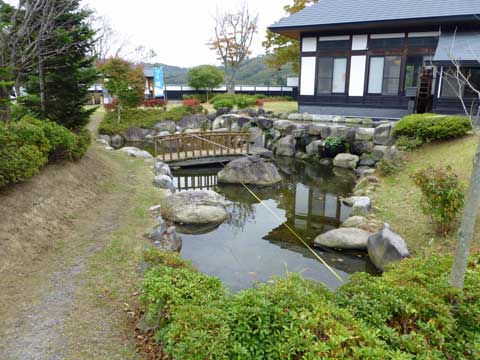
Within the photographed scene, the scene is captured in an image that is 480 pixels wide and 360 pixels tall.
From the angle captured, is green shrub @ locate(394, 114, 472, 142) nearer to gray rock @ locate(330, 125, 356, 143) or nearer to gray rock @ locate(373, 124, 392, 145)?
gray rock @ locate(373, 124, 392, 145)

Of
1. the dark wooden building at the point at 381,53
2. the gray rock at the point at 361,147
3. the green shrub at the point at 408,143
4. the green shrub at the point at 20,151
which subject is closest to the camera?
the green shrub at the point at 20,151

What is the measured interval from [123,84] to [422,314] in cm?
2067

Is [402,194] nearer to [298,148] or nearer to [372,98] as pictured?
[298,148]

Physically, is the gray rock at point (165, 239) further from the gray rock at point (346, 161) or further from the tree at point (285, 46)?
the tree at point (285, 46)

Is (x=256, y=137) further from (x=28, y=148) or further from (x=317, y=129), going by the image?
(x=28, y=148)

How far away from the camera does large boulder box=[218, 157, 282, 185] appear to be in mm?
11969

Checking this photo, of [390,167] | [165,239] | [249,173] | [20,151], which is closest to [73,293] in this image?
[165,239]

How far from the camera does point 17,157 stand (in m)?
6.23

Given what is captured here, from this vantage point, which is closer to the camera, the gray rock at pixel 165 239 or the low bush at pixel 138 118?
the gray rock at pixel 165 239

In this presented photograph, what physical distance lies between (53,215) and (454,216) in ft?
22.5

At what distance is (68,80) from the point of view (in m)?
10.3

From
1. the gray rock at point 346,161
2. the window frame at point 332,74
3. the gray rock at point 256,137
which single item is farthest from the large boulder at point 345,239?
the window frame at point 332,74

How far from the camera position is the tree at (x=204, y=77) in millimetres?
30062

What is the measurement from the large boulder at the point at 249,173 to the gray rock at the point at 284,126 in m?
4.32
